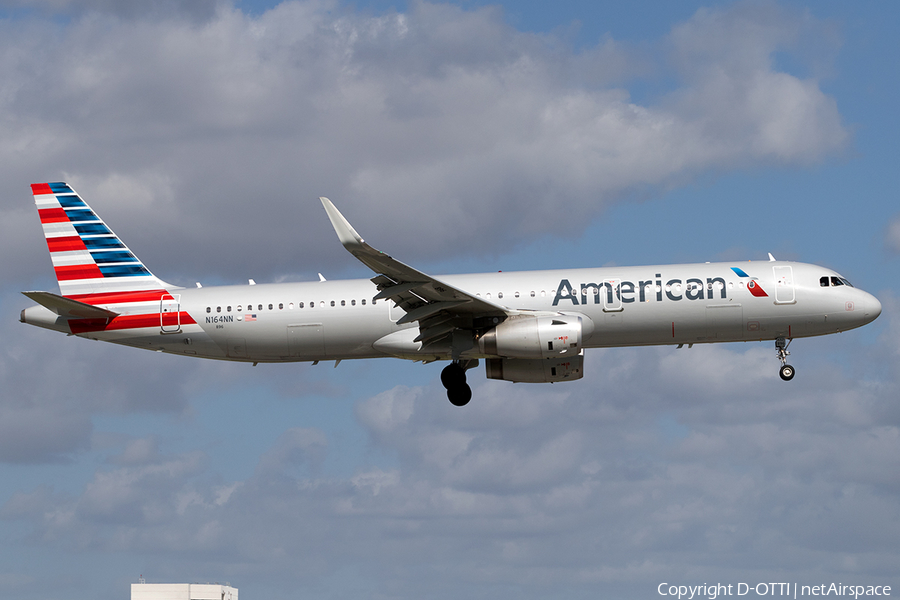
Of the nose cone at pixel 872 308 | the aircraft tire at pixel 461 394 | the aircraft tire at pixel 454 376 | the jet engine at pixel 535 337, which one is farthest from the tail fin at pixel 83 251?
the nose cone at pixel 872 308

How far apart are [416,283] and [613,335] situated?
25.2 ft

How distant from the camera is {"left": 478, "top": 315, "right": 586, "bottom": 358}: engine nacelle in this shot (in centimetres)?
3691

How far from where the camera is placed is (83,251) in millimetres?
43875

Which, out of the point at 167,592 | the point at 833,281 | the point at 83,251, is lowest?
the point at 167,592

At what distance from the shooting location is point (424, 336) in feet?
128

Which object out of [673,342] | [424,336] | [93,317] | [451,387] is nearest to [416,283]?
[424,336]

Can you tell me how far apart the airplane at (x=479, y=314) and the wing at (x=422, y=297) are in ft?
0.23

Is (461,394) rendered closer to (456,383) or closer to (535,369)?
(456,383)

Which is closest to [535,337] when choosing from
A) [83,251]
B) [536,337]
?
[536,337]

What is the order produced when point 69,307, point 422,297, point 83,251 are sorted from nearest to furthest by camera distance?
point 422,297
point 69,307
point 83,251

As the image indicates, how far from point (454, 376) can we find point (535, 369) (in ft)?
10.3

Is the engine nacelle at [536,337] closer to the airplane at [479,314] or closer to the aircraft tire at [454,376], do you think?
the airplane at [479,314]

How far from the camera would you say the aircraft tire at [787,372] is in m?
39.4

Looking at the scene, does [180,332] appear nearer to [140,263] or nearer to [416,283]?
[140,263]
